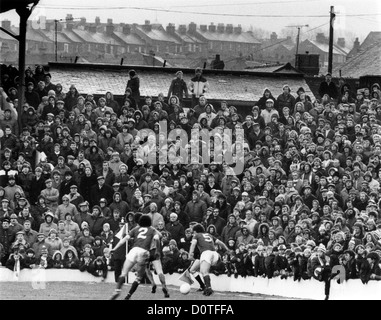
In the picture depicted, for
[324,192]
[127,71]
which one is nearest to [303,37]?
[127,71]

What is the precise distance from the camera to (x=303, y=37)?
28078 mm

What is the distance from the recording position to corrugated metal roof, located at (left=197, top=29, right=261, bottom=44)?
26469 mm

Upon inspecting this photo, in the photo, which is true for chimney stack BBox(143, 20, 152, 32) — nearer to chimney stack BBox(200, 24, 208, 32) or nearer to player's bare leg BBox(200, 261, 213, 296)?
chimney stack BBox(200, 24, 208, 32)

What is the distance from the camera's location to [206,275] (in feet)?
58.1

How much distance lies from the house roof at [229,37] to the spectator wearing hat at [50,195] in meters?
7.65

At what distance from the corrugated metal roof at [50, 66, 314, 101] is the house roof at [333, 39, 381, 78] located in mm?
2420

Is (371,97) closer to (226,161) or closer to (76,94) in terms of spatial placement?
(226,161)

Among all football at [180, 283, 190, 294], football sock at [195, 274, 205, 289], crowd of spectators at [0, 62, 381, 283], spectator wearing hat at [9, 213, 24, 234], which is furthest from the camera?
spectator wearing hat at [9, 213, 24, 234]

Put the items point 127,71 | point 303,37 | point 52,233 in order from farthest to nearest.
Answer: point 303,37 → point 127,71 → point 52,233

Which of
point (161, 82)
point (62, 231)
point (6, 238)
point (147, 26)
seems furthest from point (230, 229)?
point (147, 26)

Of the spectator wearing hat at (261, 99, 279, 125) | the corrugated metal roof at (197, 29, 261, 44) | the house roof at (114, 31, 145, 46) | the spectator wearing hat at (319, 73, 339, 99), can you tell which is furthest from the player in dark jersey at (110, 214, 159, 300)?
the corrugated metal roof at (197, 29, 261, 44)

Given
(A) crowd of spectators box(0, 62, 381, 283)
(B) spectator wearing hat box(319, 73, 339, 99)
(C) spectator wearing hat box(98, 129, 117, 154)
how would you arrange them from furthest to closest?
(B) spectator wearing hat box(319, 73, 339, 99) < (C) spectator wearing hat box(98, 129, 117, 154) < (A) crowd of spectators box(0, 62, 381, 283)

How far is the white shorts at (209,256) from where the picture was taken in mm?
17844
